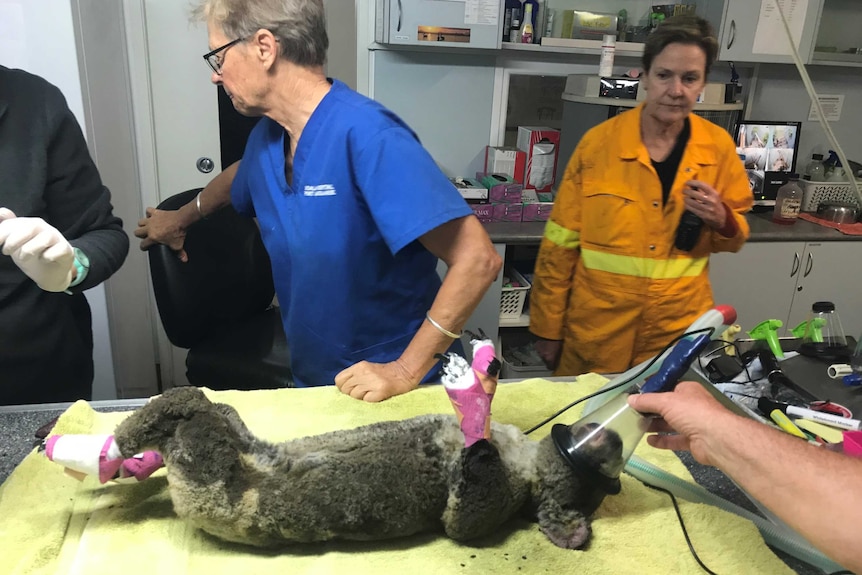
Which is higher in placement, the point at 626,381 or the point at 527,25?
the point at 527,25

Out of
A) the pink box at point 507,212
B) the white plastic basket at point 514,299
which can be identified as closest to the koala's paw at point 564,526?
the white plastic basket at point 514,299

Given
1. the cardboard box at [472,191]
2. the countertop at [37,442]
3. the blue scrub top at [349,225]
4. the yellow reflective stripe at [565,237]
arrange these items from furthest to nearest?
the cardboard box at [472,191] → the yellow reflective stripe at [565,237] → the blue scrub top at [349,225] → the countertop at [37,442]

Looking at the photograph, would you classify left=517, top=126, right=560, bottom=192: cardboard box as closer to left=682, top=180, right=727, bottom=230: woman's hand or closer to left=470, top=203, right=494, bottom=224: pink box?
left=470, top=203, right=494, bottom=224: pink box

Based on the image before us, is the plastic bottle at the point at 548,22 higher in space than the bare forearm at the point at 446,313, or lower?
higher

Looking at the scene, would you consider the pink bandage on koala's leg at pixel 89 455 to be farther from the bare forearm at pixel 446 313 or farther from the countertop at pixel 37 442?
the bare forearm at pixel 446 313

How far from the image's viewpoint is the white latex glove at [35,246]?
0.90 metres

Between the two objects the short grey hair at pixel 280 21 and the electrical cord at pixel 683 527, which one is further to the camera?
the short grey hair at pixel 280 21

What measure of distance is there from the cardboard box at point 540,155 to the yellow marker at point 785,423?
1.85 metres

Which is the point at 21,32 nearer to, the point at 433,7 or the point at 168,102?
the point at 168,102

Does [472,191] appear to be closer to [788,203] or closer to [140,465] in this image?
[788,203]

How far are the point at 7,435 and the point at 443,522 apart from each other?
744 millimetres

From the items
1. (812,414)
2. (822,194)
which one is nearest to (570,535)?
(812,414)

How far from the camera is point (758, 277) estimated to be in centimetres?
267

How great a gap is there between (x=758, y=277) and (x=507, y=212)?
3.54 ft
